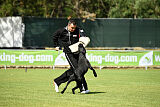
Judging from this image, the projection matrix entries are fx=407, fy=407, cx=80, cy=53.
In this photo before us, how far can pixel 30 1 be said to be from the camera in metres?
37.3

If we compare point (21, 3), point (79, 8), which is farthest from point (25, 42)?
point (79, 8)

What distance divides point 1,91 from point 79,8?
29578 mm

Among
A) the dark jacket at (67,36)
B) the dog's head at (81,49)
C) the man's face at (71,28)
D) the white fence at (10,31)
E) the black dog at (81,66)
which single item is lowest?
the white fence at (10,31)

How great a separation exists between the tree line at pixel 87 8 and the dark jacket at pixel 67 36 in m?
22.3

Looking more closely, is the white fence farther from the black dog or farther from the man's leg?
the black dog

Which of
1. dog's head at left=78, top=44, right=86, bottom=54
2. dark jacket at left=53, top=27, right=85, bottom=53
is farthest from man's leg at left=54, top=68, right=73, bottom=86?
dog's head at left=78, top=44, right=86, bottom=54

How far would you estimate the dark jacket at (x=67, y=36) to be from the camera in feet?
41.1

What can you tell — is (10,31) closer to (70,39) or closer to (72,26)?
(70,39)

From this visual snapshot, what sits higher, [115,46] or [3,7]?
[3,7]

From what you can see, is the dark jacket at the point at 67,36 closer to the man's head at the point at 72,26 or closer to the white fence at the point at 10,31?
the man's head at the point at 72,26

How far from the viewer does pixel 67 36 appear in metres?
12.5

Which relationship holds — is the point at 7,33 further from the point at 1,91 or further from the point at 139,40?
the point at 1,91

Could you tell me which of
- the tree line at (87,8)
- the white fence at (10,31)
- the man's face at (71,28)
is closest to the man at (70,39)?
the man's face at (71,28)

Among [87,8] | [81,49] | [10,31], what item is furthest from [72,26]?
[87,8]
